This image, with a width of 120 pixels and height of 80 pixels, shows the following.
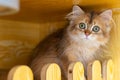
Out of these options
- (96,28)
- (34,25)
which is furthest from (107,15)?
(34,25)

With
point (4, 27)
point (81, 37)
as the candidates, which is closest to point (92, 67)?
point (81, 37)

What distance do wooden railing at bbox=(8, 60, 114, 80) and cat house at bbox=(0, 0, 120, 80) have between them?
0.67ft

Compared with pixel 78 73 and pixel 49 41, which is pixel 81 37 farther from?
pixel 78 73

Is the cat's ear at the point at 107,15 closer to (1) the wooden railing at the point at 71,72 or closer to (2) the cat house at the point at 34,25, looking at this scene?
(2) the cat house at the point at 34,25

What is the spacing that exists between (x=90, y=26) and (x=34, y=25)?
0.52m

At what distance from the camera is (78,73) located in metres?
1.02

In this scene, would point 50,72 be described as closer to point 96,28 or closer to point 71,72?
point 71,72

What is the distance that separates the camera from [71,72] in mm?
1007

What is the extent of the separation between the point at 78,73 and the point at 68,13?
1.57ft

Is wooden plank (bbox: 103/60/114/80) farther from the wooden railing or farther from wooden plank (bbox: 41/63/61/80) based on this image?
wooden plank (bbox: 41/63/61/80)

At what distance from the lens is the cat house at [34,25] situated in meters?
1.24

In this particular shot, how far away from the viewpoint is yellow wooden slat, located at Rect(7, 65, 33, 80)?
31.1 inches

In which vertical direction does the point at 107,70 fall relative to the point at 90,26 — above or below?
below

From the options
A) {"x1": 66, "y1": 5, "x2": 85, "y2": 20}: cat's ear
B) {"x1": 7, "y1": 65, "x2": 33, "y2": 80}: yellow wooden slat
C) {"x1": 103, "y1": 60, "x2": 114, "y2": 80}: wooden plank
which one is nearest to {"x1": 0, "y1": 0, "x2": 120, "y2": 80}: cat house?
{"x1": 66, "y1": 5, "x2": 85, "y2": 20}: cat's ear
